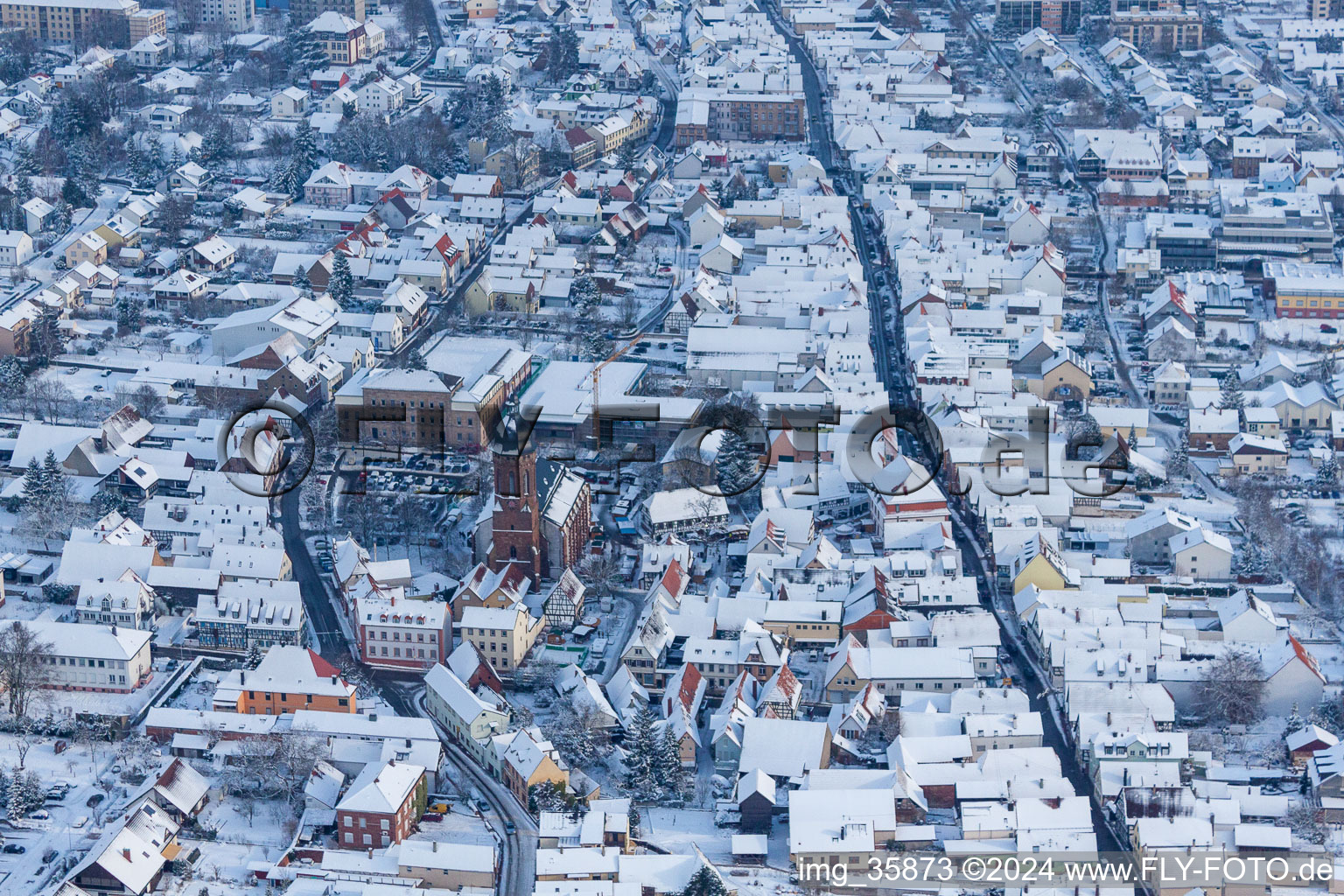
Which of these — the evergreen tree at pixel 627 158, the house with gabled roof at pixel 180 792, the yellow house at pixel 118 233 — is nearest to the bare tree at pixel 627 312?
the evergreen tree at pixel 627 158

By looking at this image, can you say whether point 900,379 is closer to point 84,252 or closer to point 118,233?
point 84,252

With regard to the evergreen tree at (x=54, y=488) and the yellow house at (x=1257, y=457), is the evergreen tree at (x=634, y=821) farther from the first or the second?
the yellow house at (x=1257, y=457)

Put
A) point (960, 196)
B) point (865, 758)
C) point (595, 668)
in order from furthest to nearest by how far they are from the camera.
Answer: point (960, 196)
point (595, 668)
point (865, 758)

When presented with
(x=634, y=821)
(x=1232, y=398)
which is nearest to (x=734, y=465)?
(x=1232, y=398)

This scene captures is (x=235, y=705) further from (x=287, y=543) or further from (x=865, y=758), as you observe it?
(x=865, y=758)

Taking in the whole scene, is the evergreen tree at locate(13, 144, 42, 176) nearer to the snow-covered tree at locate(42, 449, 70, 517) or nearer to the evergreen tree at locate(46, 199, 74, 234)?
the evergreen tree at locate(46, 199, 74, 234)

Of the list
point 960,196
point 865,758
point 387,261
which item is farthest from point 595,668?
point 960,196
